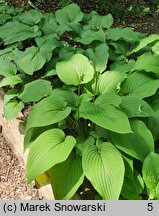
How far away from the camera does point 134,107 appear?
228cm

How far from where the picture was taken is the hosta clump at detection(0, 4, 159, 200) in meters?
2.00

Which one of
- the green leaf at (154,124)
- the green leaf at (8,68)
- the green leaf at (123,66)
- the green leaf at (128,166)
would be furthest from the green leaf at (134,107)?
the green leaf at (8,68)

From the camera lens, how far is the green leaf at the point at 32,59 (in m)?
2.73

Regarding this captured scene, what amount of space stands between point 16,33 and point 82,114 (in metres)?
1.46

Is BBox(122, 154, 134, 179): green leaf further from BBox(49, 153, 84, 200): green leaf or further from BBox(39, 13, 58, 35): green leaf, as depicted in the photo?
BBox(39, 13, 58, 35): green leaf

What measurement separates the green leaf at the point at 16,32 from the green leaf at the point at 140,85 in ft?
3.42

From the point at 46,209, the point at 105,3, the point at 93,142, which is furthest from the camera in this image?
the point at 105,3

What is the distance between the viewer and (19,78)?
2730 mm

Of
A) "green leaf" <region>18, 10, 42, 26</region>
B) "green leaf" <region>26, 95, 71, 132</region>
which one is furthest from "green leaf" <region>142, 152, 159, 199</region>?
"green leaf" <region>18, 10, 42, 26</region>

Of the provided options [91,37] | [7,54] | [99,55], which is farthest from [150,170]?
[7,54]

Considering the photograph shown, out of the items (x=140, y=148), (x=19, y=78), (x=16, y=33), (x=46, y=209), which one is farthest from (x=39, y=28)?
(x=46, y=209)

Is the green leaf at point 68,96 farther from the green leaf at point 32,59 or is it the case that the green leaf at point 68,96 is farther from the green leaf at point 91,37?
the green leaf at point 91,37

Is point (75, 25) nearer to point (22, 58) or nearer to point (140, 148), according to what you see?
point (22, 58)

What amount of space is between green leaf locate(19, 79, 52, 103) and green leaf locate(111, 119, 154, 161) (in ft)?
1.98
